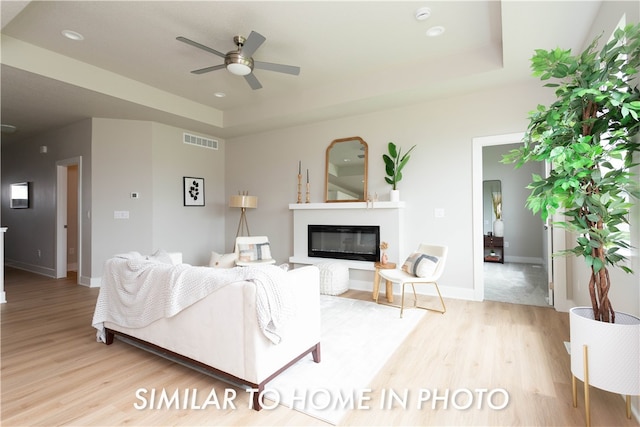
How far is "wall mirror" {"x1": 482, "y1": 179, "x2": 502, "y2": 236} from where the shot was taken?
7105 mm

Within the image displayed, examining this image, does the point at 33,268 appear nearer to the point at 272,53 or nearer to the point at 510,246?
the point at 272,53

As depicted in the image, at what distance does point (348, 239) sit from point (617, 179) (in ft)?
11.4

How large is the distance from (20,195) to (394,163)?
7199 mm

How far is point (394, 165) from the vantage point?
452cm

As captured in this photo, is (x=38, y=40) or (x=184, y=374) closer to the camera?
(x=184, y=374)

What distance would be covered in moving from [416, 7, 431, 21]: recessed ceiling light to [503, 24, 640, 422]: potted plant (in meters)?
1.41

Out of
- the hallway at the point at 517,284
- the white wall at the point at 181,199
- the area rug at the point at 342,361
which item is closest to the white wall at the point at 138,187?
the white wall at the point at 181,199

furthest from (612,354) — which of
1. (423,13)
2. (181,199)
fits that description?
(181,199)

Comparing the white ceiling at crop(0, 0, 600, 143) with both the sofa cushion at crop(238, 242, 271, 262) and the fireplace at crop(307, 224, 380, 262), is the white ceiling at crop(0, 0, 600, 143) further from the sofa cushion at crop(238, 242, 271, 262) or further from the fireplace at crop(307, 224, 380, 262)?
the sofa cushion at crop(238, 242, 271, 262)

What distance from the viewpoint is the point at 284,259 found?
5.66 m

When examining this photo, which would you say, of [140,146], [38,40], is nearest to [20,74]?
[38,40]

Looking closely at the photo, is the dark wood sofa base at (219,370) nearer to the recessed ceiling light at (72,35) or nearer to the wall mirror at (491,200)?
the recessed ceiling light at (72,35)

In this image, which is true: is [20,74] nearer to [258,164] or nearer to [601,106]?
[258,164]

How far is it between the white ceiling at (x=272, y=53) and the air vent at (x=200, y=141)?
64 cm
